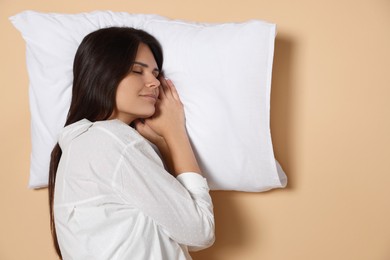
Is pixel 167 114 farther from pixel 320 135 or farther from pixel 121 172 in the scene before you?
pixel 320 135

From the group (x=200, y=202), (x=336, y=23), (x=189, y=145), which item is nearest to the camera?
(x=200, y=202)

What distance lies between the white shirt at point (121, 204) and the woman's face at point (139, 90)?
4.2 inches

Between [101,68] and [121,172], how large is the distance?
0.30m

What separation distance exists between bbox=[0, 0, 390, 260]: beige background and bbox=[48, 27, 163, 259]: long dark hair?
265mm

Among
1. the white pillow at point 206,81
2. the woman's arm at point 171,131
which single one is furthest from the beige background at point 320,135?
the woman's arm at point 171,131

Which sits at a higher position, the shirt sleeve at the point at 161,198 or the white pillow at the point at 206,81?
the white pillow at the point at 206,81

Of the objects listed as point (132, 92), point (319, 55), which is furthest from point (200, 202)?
point (319, 55)

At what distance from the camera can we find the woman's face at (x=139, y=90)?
1.25m

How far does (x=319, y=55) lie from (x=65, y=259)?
35.6 inches

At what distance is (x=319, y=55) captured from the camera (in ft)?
4.63

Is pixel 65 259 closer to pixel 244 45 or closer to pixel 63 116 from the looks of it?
pixel 63 116

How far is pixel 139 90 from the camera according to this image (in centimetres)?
126

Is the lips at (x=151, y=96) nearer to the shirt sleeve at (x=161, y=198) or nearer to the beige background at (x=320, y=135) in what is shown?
the shirt sleeve at (x=161, y=198)

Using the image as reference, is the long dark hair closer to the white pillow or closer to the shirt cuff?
the white pillow
